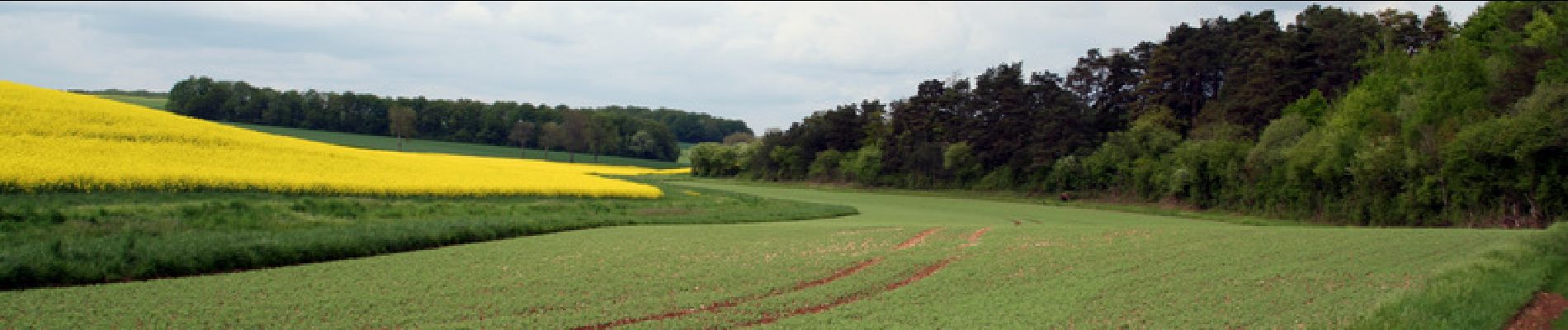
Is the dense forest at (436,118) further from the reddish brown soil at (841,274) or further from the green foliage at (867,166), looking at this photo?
the reddish brown soil at (841,274)

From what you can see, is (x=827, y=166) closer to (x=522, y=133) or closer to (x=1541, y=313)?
(x=522, y=133)

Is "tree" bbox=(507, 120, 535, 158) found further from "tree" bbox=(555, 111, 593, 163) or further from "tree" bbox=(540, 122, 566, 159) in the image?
"tree" bbox=(555, 111, 593, 163)

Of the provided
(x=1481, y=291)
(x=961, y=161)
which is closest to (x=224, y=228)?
(x=1481, y=291)

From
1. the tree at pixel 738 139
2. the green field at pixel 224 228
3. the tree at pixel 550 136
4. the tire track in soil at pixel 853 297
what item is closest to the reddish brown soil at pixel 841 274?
the tire track in soil at pixel 853 297

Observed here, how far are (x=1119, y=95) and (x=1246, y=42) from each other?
1238cm

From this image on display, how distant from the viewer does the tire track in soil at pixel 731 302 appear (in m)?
12.9

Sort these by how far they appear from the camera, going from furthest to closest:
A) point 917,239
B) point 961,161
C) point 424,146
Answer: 1. point 424,146
2. point 961,161
3. point 917,239

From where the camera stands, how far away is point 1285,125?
44.3 m

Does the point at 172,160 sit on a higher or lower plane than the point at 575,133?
lower

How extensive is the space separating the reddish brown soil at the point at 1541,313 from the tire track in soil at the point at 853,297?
8746mm

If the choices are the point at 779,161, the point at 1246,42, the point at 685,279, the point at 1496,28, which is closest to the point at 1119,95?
the point at 1246,42

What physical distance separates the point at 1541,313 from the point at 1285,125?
113 ft

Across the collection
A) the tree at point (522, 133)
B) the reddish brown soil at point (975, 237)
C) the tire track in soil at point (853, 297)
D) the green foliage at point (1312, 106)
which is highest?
the green foliage at point (1312, 106)

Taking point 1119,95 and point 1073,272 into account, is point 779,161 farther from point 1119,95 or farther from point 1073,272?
point 1073,272
